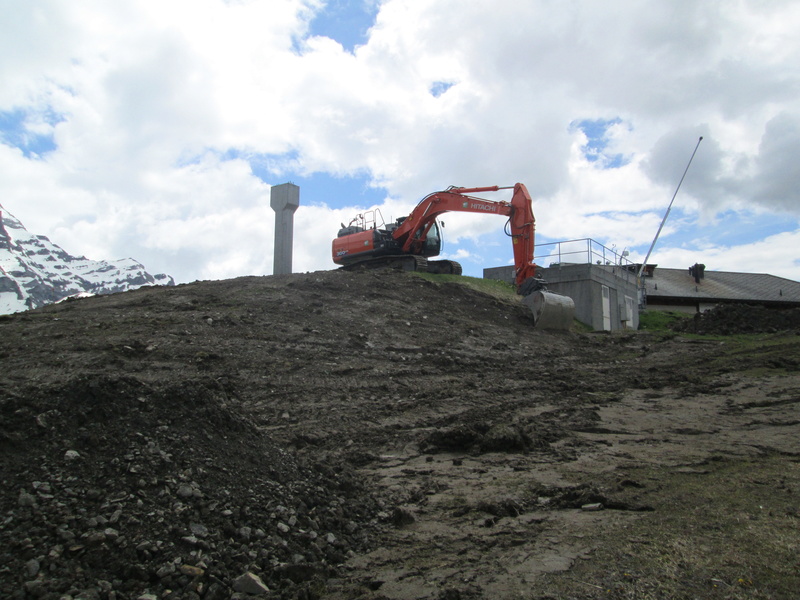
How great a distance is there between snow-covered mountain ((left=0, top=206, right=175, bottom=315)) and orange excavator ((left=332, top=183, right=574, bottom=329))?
127588mm

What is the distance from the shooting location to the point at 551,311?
1680 centimetres

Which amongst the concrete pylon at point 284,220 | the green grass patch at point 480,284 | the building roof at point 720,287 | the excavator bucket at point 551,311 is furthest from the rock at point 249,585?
the building roof at point 720,287

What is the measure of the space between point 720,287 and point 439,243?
2666 centimetres

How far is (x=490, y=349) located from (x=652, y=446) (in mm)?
6829

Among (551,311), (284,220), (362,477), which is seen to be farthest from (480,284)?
(362,477)

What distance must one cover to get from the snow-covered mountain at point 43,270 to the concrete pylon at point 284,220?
5082 inches

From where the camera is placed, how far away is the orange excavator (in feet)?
56.1

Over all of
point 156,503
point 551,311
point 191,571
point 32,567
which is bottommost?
point 191,571

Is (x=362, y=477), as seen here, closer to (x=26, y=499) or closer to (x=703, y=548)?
(x=26, y=499)

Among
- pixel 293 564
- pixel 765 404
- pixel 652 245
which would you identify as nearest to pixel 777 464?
pixel 765 404

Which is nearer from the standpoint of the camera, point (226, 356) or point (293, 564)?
point (293, 564)

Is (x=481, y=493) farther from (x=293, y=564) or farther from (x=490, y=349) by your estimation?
(x=490, y=349)

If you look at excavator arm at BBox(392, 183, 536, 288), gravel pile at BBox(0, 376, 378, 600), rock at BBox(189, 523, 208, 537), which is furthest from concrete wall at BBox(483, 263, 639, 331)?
rock at BBox(189, 523, 208, 537)

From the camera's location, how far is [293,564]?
3871mm
